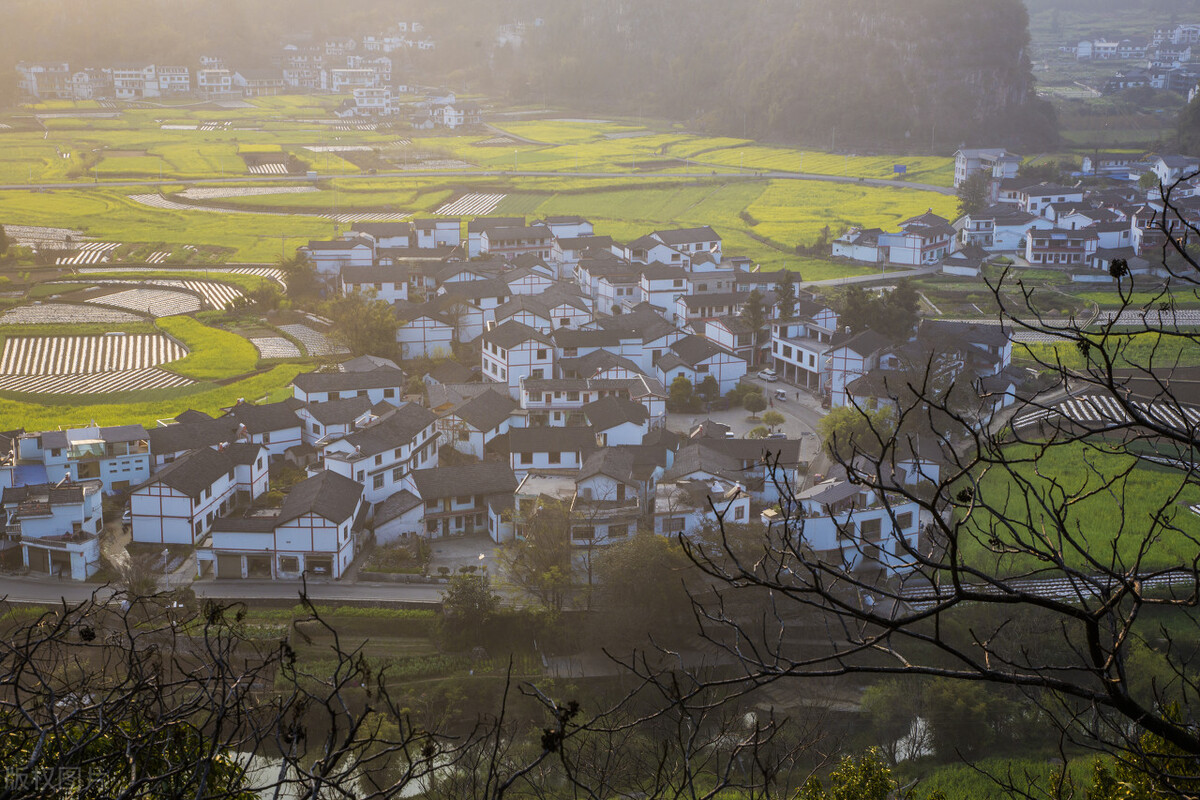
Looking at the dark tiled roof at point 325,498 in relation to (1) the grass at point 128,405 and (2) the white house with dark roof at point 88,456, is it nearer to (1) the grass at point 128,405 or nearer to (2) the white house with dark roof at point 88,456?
(2) the white house with dark roof at point 88,456

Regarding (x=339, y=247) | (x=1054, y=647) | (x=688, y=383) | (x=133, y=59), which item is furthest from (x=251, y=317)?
(x=133, y=59)

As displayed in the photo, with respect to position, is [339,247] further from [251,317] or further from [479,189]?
[479,189]

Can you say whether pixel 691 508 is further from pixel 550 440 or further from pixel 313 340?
pixel 313 340

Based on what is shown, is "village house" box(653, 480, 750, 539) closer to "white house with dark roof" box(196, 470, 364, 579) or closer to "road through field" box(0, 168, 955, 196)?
"white house with dark roof" box(196, 470, 364, 579)

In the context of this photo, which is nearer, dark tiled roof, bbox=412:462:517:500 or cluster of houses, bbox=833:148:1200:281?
dark tiled roof, bbox=412:462:517:500

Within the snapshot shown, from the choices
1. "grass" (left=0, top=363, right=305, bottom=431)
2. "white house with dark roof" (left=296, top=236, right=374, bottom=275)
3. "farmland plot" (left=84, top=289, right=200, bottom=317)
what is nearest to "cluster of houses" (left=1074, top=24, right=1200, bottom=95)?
"white house with dark roof" (left=296, top=236, right=374, bottom=275)

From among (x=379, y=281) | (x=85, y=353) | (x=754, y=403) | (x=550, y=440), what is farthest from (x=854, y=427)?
(x=85, y=353)
